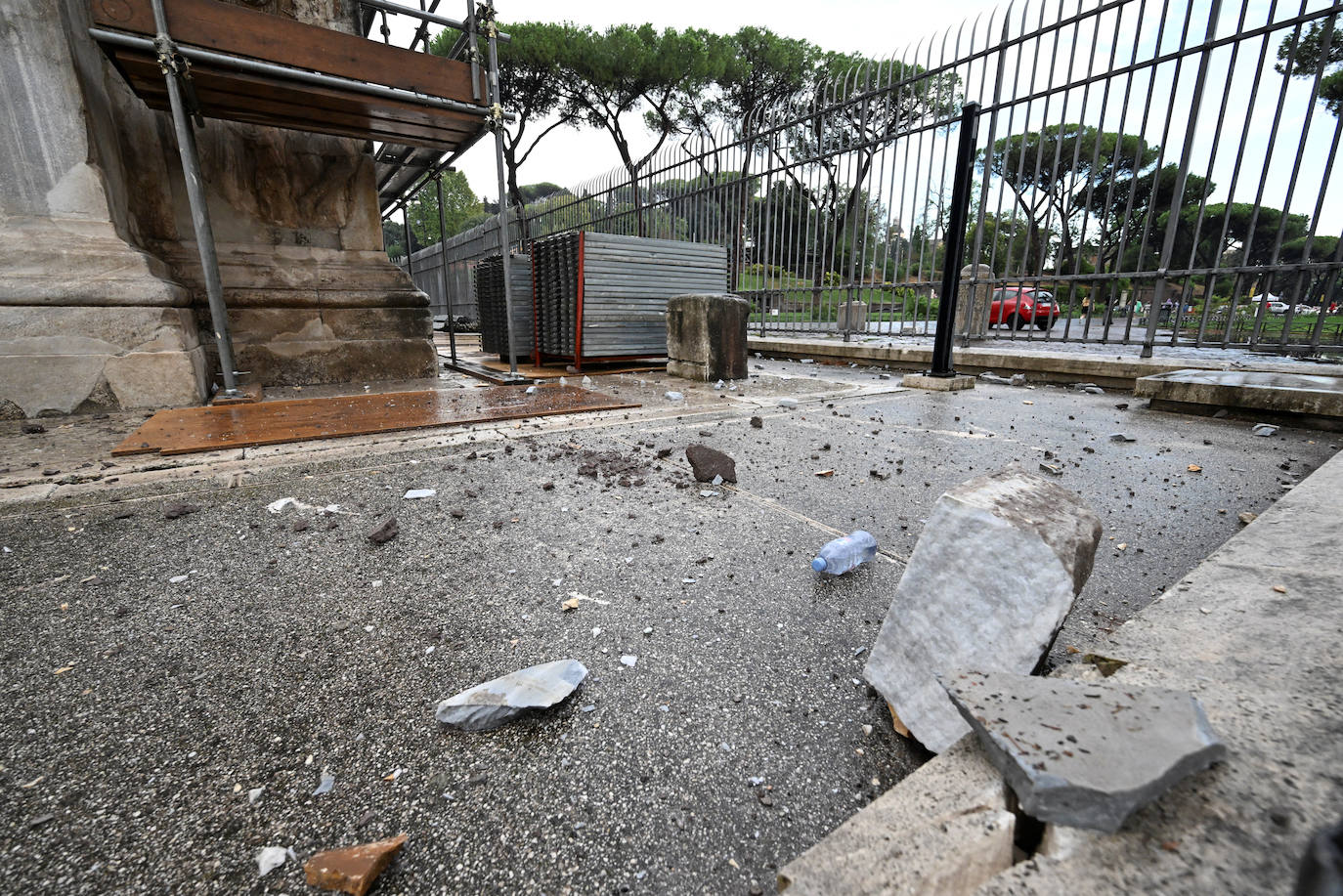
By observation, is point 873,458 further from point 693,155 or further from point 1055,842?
point 693,155

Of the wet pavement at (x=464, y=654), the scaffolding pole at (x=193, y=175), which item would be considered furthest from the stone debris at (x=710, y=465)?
the scaffolding pole at (x=193, y=175)

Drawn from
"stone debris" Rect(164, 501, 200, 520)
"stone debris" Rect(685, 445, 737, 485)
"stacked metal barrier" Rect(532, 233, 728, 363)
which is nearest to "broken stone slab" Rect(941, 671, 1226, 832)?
"stone debris" Rect(685, 445, 737, 485)

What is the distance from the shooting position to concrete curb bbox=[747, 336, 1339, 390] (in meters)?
4.78

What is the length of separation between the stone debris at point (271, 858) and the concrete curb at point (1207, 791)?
71cm

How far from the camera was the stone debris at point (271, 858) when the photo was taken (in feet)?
2.59

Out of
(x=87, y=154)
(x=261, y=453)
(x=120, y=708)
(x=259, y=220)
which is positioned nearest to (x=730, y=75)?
(x=259, y=220)

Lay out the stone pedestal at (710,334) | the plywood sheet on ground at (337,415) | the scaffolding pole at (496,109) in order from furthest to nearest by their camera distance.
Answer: the stone pedestal at (710,334)
the scaffolding pole at (496,109)
the plywood sheet on ground at (337,415)

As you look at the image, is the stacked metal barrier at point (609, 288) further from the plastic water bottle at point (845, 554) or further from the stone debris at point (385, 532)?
the plastic water bottle at point (845, 554)

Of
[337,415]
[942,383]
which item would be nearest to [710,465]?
[337,415]

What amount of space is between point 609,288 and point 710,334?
136 cm

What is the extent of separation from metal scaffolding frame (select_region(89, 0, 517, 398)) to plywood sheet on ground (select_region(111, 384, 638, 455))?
65cm

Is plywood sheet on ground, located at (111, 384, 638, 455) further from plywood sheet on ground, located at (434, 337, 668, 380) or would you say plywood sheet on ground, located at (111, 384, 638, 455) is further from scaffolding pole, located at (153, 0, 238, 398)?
plywood sheet on ground, located at (434, 337, 668, 380)

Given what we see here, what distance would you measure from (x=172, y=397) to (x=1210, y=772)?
4.88 meters

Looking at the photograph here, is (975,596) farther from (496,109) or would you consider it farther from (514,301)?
(514,301)
